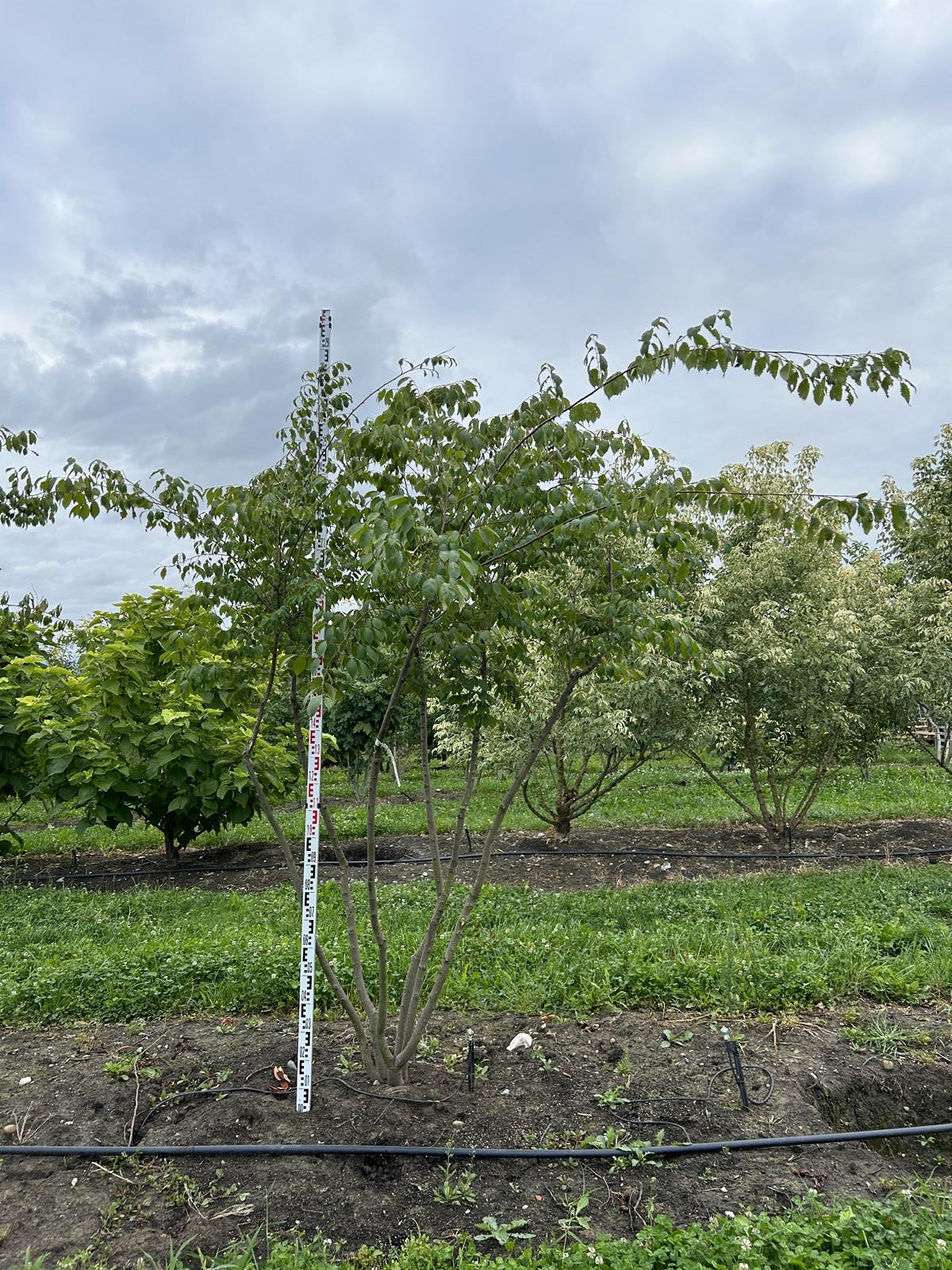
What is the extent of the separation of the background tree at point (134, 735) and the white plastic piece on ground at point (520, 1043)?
14.4 feet

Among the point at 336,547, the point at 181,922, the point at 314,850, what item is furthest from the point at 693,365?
the point at 181,922

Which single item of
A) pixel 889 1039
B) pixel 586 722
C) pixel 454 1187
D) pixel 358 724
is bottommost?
pixel 454 1187

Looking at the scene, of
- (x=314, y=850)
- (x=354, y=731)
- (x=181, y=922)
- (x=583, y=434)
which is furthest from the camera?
(x=354, y=731)

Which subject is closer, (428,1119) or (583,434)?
(583,434)

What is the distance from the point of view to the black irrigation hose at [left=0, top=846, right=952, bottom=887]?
8.35m

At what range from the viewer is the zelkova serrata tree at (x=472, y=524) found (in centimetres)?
285

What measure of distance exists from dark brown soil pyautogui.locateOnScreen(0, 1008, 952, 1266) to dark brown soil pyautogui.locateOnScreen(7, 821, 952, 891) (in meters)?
3.85

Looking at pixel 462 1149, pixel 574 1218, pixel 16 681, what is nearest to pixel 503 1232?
pixel 574 1218

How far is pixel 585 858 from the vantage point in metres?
8.97

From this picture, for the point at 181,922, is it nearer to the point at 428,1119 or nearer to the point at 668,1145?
the point at 428,1119

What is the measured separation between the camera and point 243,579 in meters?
3.54

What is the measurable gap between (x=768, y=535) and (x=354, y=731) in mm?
7410

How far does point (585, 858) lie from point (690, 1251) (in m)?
6.48

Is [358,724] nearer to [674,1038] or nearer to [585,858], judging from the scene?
[585,858]
